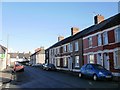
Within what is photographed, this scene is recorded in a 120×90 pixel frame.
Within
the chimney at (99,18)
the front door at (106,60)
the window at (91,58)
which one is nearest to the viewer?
the front door at (106,60)

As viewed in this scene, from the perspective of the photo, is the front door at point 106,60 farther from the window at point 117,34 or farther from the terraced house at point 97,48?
the window at point 117,34

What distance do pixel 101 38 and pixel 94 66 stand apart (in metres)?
8.73

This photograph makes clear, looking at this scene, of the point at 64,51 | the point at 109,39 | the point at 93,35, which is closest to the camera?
the point at 109,39

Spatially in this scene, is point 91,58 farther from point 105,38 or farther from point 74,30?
point 74,30

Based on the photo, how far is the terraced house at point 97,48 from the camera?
97.9ft

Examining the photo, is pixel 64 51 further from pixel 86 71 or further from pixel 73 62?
pixel 86 71

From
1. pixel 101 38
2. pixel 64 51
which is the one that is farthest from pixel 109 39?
pixel 64 51

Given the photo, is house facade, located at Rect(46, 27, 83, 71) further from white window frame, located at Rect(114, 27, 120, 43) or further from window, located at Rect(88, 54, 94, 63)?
white window frame, located at Rect(114, 27, 120, 43)

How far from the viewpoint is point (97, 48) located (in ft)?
114

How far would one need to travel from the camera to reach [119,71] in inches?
1123

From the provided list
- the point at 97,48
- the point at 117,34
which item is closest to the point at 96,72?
the point at 117,34

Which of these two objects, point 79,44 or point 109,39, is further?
point 79,44

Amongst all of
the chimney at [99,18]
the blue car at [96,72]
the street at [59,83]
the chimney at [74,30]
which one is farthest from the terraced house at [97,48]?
the street at [59,83]

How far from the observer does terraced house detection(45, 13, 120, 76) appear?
2984 cm
